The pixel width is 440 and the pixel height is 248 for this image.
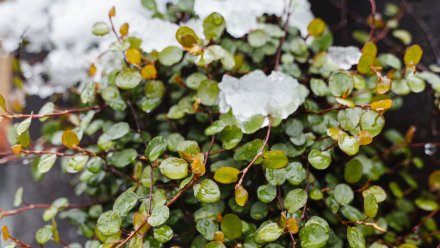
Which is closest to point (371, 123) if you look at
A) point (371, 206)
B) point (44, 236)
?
point (371, 206)

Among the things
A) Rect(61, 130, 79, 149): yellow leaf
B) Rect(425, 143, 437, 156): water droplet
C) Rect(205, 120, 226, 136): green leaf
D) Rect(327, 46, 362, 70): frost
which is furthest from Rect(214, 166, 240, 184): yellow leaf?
Rect(425, 143, 437, 156): water droplet

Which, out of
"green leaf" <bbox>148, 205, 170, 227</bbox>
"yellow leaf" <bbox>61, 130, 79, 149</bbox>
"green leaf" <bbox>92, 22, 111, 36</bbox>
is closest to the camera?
"green leaf" <bbox>148, 205, 170, 227</bbox>

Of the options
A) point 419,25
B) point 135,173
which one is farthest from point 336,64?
point 135,173

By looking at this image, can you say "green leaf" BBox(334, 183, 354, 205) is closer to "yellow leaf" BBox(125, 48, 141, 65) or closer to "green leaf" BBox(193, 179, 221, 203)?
"green leaf" BBox(193, 179, 221, 203)

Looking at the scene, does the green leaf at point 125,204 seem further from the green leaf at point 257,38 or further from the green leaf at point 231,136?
the green leaf at point 257,38

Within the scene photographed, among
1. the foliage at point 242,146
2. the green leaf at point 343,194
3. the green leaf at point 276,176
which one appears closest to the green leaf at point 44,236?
the foliage at point 242,146

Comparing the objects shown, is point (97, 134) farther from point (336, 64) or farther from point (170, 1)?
point (336, 64)
